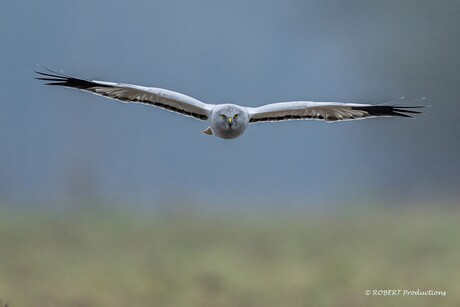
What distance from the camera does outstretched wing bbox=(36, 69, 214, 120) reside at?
480 inches

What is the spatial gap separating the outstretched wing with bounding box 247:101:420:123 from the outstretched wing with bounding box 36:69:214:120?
0.98m

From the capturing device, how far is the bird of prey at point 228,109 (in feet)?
38.8

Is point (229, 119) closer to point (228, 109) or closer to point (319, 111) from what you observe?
point (228, 109)

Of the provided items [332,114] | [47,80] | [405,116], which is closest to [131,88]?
[47,80]

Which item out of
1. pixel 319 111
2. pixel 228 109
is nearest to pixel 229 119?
pixel 228 109

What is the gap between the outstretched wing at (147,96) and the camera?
40.0 ft

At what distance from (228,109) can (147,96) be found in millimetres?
1699

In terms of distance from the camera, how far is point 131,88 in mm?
12094

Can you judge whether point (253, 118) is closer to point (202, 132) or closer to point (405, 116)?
point (202, 132)

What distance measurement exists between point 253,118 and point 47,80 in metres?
3.81

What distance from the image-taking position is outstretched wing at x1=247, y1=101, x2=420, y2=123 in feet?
40.8

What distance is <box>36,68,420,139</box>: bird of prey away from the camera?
466 inches

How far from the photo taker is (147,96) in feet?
41.0

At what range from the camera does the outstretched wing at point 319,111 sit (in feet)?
40.8
